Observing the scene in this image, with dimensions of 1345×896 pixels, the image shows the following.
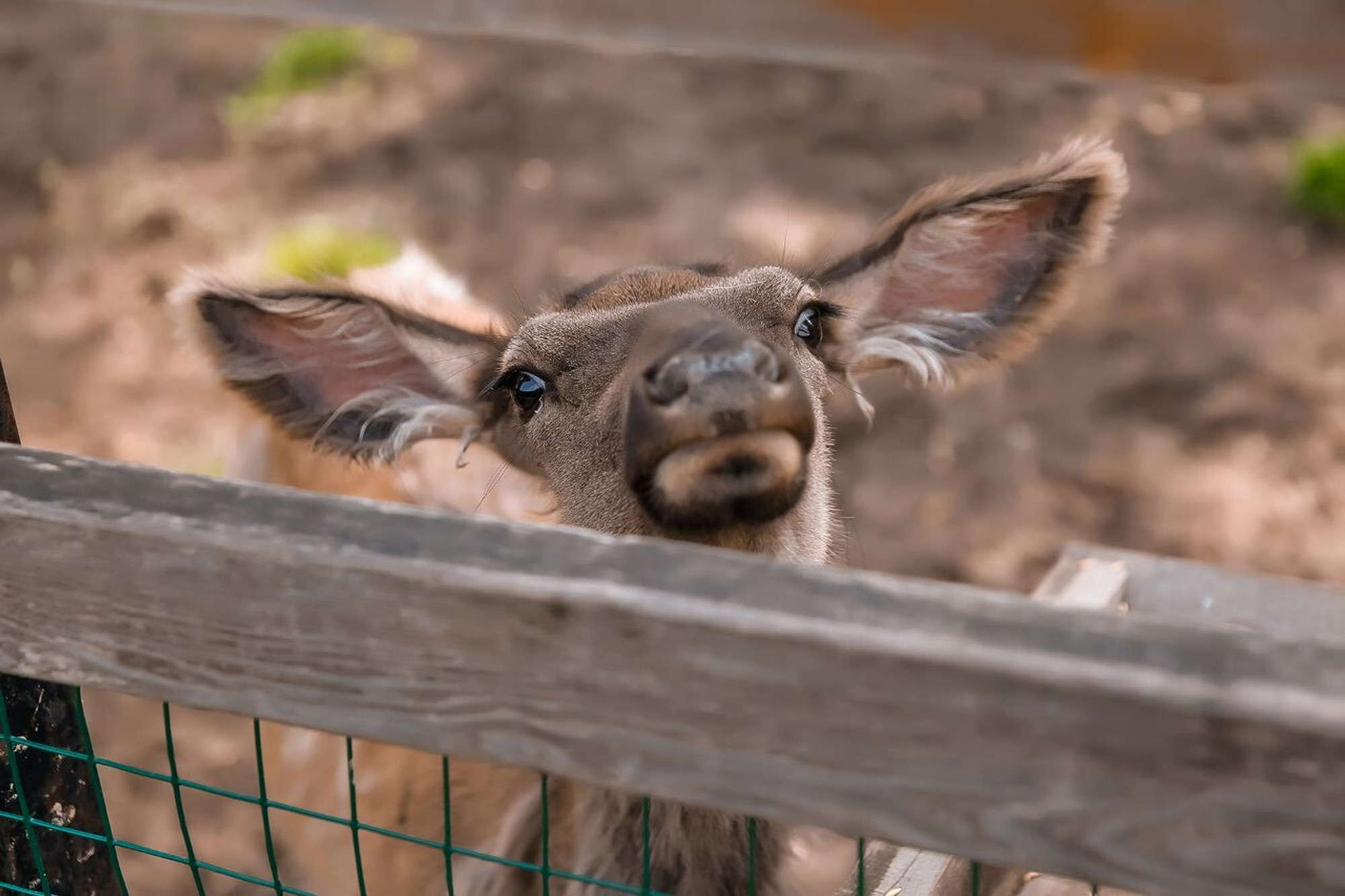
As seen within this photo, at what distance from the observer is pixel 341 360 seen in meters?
3.51

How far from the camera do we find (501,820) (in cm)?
364

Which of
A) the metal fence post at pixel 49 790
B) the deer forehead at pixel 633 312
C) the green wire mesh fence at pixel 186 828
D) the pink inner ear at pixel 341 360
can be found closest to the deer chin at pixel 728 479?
the deer forehead at pixel 633 312

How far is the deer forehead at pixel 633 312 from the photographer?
2840mm

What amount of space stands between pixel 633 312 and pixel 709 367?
69 cm

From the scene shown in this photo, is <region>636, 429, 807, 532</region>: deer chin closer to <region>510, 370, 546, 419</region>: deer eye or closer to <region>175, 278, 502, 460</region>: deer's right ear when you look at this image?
→ <region>510, 370, 546, 419</region>: deer eye

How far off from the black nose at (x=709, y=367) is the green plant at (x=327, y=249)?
174 inches

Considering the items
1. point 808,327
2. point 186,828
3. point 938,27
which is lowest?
point 186,828

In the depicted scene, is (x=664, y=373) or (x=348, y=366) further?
(x=348, y=366)

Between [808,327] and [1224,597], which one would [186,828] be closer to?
[808,327]

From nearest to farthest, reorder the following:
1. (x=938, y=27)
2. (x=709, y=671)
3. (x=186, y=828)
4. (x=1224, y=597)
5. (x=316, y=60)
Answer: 1. (x=709, y=671)
2. (x=186, y=828)
3. (x=1224, y=597)
4. (x=938, y=27)
5. (x=316, y=60)

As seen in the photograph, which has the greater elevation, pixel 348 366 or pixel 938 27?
pixel 938 27

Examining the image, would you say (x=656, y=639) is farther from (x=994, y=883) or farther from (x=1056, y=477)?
(x=1056, y=477)

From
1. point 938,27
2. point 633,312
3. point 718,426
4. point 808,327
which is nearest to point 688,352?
point 718,426

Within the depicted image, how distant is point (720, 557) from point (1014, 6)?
4.55 m
